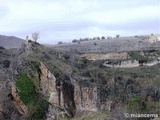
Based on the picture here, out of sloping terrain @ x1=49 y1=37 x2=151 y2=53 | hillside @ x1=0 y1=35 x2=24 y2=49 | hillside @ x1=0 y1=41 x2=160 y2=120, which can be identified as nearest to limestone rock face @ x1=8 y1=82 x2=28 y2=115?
hillside @ x1=0 y1=41 x2=160 y2=120

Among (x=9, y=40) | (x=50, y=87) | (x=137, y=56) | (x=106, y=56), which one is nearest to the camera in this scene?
(x=50, y=87)

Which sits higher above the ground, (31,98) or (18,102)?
(31,98)

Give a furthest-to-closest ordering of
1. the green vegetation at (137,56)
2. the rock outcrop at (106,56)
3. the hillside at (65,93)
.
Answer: the rock outcrop at (106,56) < the green vegetation at (137,56) < the hillside at (65,93)

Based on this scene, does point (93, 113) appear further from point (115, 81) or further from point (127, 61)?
point (127, 61)

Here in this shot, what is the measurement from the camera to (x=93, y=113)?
27.8 m

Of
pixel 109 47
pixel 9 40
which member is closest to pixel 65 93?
pixel 109 47

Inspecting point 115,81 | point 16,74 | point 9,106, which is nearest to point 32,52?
point 16,74

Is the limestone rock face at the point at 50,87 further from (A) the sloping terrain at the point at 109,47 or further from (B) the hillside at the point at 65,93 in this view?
(A) the sloping terrain at the point at 109,47

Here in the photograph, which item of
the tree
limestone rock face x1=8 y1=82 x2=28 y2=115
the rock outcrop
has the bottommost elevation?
limestone rock face x1=8 y1=82 x2=28 y2=115

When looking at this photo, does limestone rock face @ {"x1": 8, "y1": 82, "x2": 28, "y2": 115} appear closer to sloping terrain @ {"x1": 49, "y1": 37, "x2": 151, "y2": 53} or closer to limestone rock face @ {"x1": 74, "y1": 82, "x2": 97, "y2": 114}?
limestone rock face @ {"x1": 74, "y1": 82, "x2": 97, "y2": 114}

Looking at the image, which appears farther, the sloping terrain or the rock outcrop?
the sloping terrain

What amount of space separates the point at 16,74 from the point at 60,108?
501 cm

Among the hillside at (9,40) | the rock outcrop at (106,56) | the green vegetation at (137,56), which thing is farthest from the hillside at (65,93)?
the hillside at (9,40)

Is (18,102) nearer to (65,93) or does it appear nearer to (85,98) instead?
(65,93)
